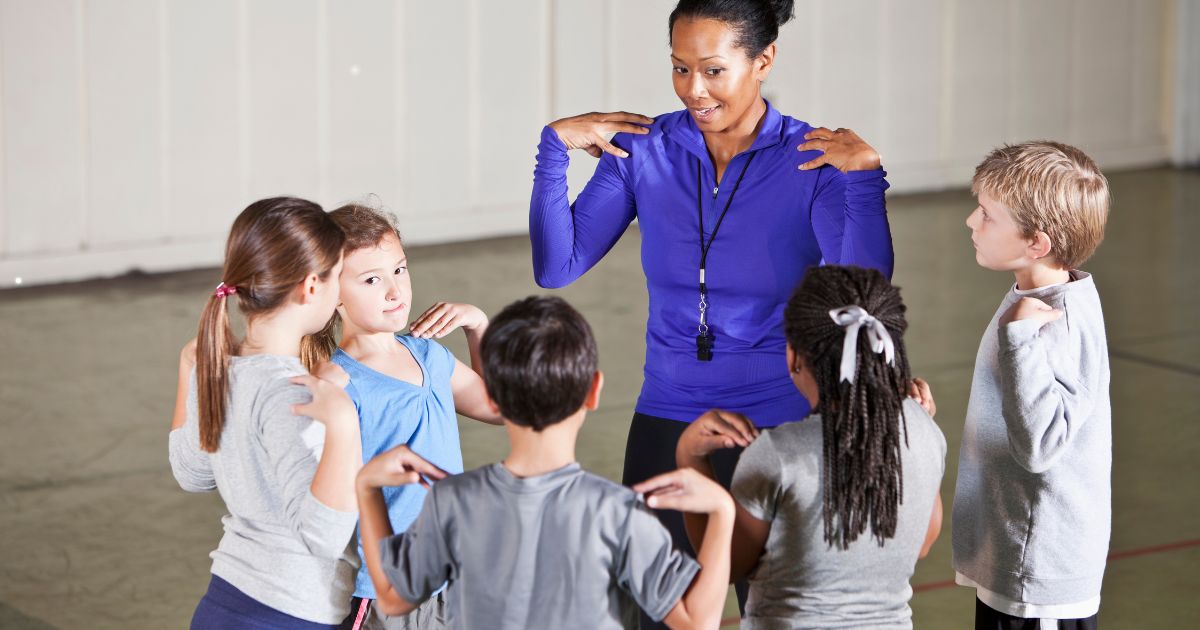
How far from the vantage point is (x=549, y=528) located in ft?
5.90

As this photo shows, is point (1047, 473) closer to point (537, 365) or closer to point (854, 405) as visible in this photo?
point (854, 405)

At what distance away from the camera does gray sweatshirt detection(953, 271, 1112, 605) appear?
2258mm

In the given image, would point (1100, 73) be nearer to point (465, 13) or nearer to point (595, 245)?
point (465, 13)

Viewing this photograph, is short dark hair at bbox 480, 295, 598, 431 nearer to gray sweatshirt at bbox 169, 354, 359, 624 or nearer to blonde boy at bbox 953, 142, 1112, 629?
→ gray sweatshirt at bbox 169, 354, 359, 624

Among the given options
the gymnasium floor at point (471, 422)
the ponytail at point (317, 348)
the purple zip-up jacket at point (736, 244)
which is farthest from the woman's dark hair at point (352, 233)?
the gymnasium floor at point (471, 422)

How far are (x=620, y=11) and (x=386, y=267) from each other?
20.1 feet

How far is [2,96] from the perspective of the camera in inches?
267

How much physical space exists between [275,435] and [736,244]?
93 centimetres

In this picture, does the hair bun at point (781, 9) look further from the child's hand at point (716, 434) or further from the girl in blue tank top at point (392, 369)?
the child's hand at point (716, 434)

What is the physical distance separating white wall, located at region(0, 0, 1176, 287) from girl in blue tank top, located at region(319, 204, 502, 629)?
4.93 meters

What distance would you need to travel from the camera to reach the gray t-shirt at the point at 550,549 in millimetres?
1796

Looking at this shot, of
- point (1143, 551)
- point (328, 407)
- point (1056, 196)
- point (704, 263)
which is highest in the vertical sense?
point (1056, 196)

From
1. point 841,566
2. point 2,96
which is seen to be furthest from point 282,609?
point 2,96

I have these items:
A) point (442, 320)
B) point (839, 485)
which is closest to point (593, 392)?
point (839, 485)
